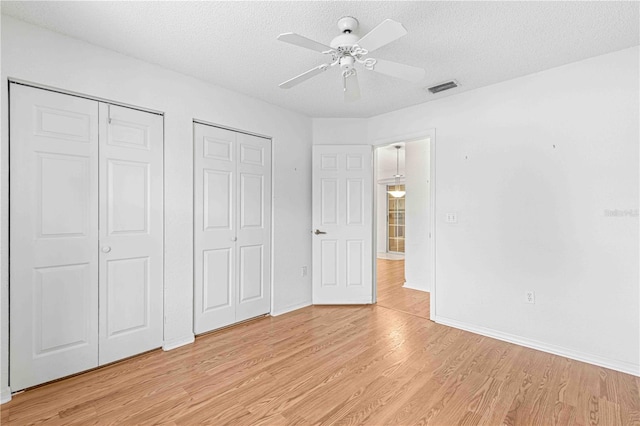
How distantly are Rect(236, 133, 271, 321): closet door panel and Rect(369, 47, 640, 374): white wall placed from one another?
1.97 m

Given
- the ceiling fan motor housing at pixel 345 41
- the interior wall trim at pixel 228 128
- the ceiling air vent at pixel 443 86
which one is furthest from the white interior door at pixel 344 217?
the ceiling fan motor housing at pixel 345 41

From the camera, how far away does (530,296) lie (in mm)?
2812

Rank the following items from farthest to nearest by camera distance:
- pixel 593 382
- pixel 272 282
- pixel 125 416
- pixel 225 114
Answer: pixel 272 282 → pixel 225 114 → pixel 593 382 → pixel 125 416

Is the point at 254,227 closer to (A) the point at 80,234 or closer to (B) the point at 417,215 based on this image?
(A) the point at 80,234

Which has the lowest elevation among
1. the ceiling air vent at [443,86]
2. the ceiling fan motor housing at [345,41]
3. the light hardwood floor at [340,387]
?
the light hardwood floor at [340,387]

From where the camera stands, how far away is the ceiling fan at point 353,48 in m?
1.67

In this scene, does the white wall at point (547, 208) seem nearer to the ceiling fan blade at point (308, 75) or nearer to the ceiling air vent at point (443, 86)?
the ceiling air vent at point (443, 86)

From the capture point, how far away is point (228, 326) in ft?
10.7

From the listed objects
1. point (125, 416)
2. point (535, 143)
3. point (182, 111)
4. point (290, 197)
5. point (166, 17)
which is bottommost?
point (125, 416)

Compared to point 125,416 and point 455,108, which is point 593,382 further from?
point 125,416

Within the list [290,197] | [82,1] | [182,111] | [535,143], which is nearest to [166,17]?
[82,1]

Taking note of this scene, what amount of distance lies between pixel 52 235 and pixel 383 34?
2600 mm

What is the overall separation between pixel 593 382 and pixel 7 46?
467 centimetres

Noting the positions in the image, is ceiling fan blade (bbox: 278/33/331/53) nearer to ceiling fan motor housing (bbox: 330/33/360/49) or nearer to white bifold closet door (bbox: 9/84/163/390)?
ceiling fan motor housing (bbox: 330/33/360/49)
